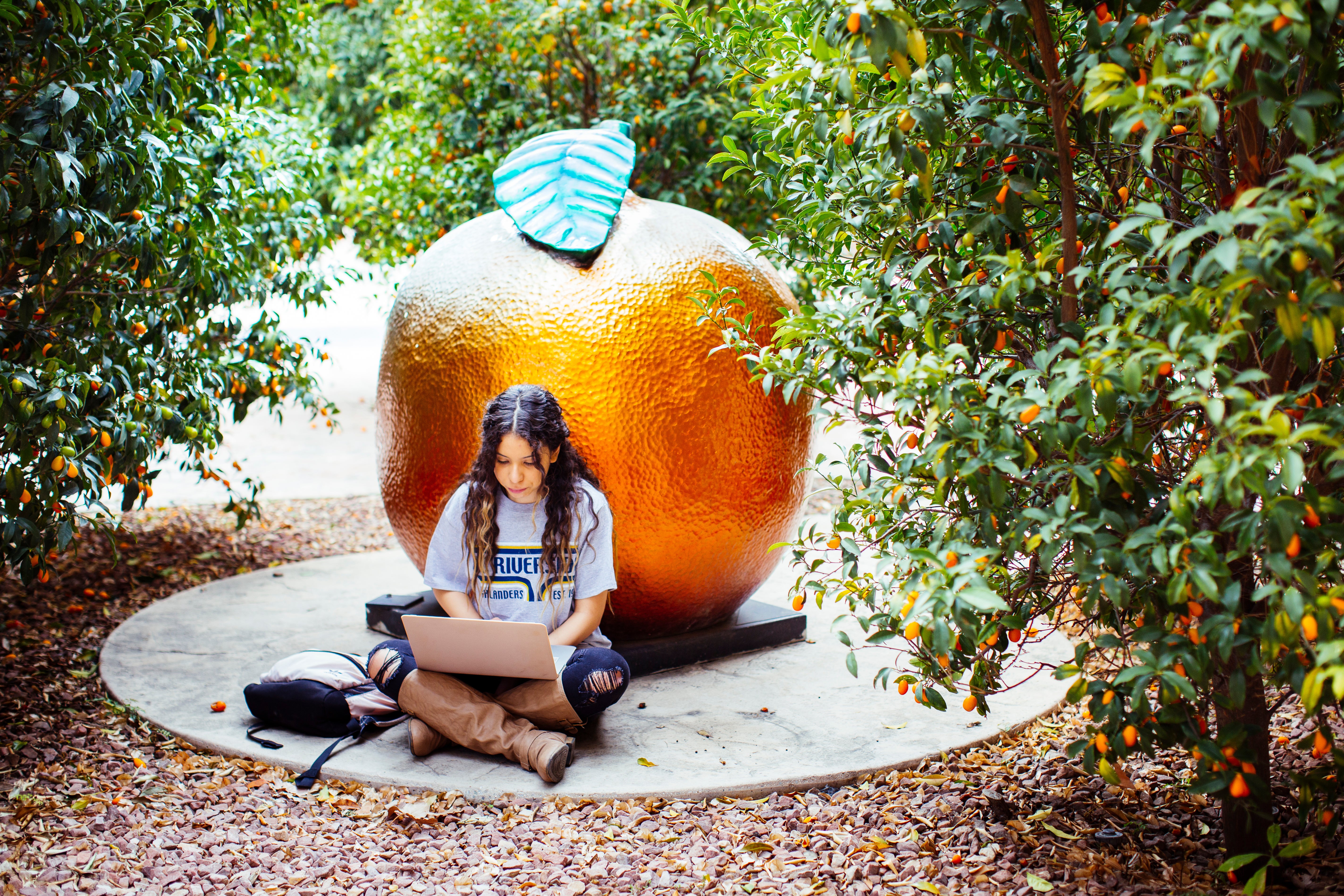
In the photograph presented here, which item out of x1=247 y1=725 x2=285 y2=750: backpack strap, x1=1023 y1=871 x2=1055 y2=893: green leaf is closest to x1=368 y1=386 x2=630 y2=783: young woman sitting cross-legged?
x1=247 y1=725 x2=285 y2=750: backpack strap

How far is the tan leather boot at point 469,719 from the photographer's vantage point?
143 inches

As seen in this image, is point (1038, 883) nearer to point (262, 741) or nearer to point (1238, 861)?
point (1238, 861)

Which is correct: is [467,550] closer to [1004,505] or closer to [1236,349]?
[1004,505]

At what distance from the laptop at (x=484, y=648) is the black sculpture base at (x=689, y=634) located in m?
0.62

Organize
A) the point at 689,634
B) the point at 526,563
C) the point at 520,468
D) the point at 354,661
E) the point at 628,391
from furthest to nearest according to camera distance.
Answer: the point at 689,634 < the point at 354,661 < the point at 628,391 < the point at 526,563 < the point at 520,468

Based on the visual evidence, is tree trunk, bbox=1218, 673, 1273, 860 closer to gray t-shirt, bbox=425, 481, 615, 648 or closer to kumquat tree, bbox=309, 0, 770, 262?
gray t-shirt, bbox=425, 481, 615, 648

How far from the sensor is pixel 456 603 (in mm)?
3900

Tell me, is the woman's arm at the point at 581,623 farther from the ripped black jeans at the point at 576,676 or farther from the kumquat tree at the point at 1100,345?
the kumquat tree at the point at 1100,345

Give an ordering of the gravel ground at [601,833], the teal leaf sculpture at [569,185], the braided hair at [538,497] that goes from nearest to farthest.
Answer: the gravel ground at [601,833], the braided hair at [538,497], the teal leaf sculpture at [569,185]


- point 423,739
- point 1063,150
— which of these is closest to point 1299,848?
point 1063,150

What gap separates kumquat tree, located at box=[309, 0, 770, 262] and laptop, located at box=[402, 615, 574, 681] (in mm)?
4201

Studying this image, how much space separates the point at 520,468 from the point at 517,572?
411mm

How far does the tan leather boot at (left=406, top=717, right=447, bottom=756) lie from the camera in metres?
3.70

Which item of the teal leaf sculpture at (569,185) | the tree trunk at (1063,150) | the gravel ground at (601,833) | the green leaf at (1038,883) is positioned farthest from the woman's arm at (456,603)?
the tree trunk at (1063,150)
